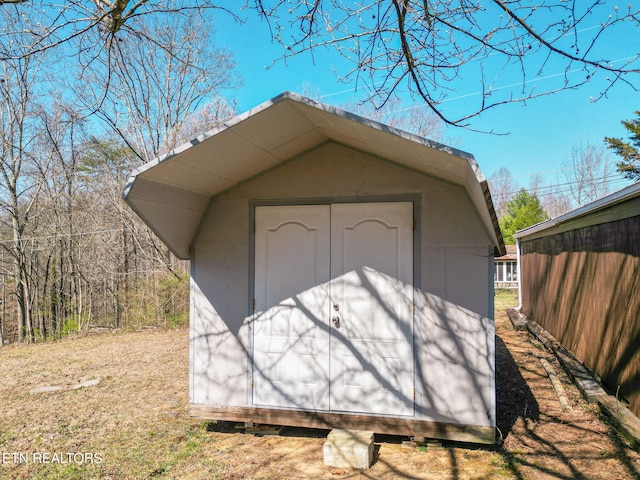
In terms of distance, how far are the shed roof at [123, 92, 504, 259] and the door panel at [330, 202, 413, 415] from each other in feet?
2.03

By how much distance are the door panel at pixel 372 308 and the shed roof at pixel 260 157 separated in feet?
2.03

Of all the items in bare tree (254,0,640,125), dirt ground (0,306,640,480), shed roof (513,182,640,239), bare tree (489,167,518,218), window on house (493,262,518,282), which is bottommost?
dirt ground (0,306,640,480)

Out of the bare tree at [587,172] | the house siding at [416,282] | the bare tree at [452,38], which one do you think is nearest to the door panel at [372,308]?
the house siding at [416,282]

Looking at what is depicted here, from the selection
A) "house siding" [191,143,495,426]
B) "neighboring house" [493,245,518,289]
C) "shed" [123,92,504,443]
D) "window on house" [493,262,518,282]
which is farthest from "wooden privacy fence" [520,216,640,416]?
"window on house" [493,262,518,282]

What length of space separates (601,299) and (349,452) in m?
3.78

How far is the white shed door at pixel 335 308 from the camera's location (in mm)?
3977

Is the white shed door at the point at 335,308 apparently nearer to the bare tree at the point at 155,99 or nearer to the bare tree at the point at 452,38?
the bare tree at the point at 452,38

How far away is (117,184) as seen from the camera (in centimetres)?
1315

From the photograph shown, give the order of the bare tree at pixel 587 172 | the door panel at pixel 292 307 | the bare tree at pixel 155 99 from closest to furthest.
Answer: the door panel at pixel 292 307, the bare tree at pixel 155 99, the bare tree at pixel 587 172

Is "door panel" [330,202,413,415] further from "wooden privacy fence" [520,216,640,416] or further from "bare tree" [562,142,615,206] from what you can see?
"bare tree" [562,142,615,206]

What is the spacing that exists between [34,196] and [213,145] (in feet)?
41.7

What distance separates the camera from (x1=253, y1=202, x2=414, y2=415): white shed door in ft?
13.0

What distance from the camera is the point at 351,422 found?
4.00 m

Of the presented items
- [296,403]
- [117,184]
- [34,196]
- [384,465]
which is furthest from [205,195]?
[34,196]
